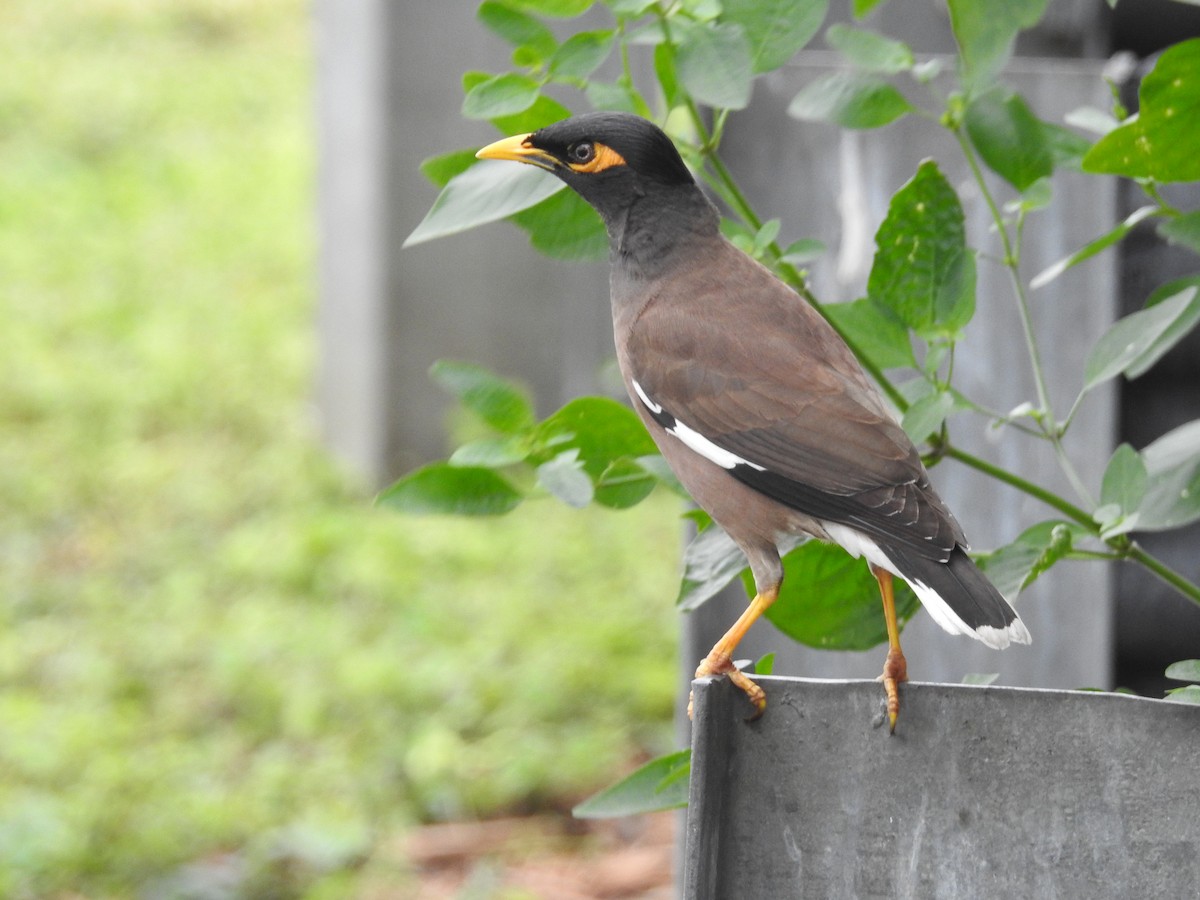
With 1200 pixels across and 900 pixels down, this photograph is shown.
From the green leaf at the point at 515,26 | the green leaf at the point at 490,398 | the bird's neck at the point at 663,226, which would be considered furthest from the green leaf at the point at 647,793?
the green leaf at the point at 515,26

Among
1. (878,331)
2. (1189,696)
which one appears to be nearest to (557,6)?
(878,331)

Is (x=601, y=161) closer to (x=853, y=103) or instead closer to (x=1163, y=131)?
(x=853, y=103)

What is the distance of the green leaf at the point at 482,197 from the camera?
200 cm

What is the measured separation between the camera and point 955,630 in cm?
180

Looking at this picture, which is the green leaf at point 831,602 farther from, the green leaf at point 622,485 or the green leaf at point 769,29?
the green leaf at point 769,29

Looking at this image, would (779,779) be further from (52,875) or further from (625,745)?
(625,745)

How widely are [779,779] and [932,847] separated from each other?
0.17m

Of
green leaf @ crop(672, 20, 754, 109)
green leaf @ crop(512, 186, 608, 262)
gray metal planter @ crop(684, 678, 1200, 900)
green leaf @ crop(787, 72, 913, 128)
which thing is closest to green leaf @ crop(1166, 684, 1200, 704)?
gray metal planter @ crop(684, 678, 1200, 900)

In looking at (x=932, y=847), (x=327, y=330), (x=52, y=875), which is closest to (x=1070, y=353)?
(x=932, y=847)

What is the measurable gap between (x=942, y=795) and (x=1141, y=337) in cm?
71

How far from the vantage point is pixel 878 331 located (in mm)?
2086

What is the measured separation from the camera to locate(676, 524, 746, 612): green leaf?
2.06 m

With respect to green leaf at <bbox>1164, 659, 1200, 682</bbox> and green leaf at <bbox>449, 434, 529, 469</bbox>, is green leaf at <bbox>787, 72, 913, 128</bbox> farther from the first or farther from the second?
green leaf at <bbox>1164, 659, 1200, 682</bbox>

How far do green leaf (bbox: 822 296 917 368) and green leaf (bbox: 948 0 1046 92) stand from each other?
0.36 meters
